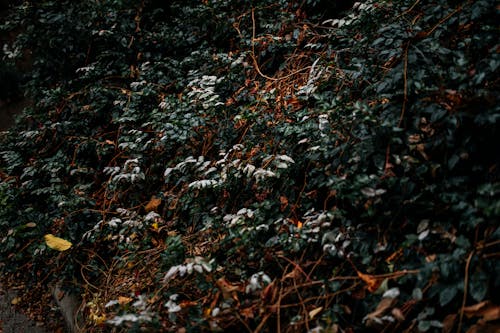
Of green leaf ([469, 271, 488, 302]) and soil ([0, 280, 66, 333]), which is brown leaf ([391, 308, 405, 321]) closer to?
green leaf ([469, 271, 488, 302])

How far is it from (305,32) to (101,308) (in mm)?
2721

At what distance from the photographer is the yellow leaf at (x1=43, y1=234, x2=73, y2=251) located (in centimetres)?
332

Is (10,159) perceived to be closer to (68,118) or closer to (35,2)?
(68,118)

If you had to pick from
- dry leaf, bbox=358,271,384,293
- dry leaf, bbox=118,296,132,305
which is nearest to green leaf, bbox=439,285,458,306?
dry leaf, bbox=358,271,384,293

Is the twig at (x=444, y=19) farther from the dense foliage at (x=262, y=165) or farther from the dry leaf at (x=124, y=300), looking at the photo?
the dry leaf at (x=124, y=300)

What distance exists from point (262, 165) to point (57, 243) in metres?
1.70

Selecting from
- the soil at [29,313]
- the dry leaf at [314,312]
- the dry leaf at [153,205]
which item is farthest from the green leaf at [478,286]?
the soil at [29,313]

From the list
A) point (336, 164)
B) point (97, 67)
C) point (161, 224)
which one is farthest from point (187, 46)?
point (336, 164)

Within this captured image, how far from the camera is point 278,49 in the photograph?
12.8 feet

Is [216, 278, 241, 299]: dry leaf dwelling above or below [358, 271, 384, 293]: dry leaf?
above

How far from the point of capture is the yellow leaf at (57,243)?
10.9 ft

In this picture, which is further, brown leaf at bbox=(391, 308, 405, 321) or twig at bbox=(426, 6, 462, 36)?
twig at bbox=(426, 6, 462, 36)

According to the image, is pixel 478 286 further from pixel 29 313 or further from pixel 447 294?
pixel 29 313

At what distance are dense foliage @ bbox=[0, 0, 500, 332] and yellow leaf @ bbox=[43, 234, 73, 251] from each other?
0.08m
